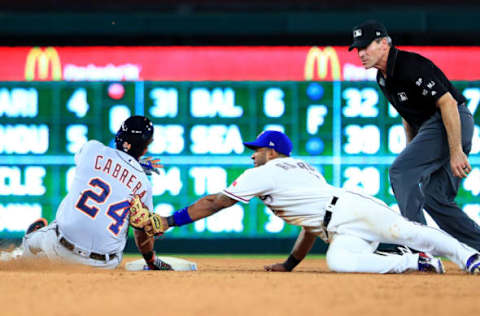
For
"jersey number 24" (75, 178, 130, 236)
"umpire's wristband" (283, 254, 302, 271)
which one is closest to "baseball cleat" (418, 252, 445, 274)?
"umpire's wristband" (283, 254, 302, 271)

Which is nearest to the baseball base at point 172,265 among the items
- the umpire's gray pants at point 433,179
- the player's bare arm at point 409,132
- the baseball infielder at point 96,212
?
the baseball infielder at point 96,212

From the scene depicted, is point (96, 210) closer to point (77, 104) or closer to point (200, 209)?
point (200, 209)

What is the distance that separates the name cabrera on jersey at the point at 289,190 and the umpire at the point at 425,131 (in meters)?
0.59

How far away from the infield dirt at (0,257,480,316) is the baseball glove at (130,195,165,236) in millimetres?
301

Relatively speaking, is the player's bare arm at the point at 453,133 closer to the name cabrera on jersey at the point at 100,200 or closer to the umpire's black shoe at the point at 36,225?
the name cabrera on jersey at the point at 100,200

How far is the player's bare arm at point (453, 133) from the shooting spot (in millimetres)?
5699

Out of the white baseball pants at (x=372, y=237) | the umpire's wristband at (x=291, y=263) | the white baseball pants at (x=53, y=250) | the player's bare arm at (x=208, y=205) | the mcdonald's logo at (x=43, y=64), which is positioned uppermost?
the mcdonald's logo at (x=43, y=64)

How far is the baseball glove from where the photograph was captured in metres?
5.73

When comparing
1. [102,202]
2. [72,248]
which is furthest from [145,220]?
[72,248]

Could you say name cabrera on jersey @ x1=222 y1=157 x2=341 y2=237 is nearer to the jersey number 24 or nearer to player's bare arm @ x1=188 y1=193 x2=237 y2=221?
player's bare arm @ x1=188 y1=193 x2=237 y2=221

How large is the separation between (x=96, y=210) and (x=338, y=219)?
1662 millimetres

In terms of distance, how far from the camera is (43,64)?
9.57 metres

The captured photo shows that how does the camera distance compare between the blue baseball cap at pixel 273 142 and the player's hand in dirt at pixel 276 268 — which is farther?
the player's hand in dirt at pixel 276 268
